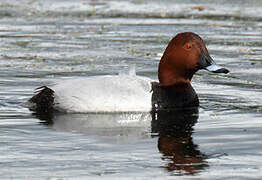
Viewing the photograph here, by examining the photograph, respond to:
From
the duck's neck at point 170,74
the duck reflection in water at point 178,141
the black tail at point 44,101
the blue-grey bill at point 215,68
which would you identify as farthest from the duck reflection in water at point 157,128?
the blue-grey bill at point 215,68

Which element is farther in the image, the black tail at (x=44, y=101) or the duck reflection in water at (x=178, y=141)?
the black tail at (x=44, y=101)

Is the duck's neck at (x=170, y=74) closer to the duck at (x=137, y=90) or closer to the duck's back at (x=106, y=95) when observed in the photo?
the duck at (x=137, y=90)

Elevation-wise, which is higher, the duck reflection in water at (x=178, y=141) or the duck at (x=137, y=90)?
the duck at (x=137, y=90)

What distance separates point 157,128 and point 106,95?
3.11ft

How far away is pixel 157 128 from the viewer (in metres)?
7.88

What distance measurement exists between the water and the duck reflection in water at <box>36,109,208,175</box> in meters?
0.01

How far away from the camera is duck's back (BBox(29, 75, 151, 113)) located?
849 centimetres

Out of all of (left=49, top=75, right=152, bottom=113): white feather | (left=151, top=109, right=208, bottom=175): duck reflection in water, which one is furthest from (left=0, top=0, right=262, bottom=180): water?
(left=49, top=75, right=152, bottom=113): white feather

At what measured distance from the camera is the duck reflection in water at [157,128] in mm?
6293

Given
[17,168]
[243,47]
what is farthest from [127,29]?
[17,168]

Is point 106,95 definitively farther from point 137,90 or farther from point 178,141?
point 178,141

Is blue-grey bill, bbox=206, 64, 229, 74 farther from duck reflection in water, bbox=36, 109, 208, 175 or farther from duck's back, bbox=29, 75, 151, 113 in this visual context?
duck's back, bbox=29, 75, 151, 113

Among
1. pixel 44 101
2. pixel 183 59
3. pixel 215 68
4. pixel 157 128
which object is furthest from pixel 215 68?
pixel 44 101

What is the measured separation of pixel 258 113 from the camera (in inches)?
340
